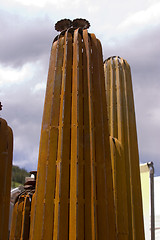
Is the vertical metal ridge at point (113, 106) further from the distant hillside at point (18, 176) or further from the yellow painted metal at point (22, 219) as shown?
the distant hillside at point (18, 176)

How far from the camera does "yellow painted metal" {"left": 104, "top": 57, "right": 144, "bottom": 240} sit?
1192 centimetres

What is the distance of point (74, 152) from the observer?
7.88m

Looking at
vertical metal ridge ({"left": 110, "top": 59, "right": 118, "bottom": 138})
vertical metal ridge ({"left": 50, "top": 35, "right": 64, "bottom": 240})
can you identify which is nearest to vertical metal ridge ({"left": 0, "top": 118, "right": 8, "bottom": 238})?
vertical metal ridge ({"left": 50, "top": 35, "right": 64, "bottom": 240})

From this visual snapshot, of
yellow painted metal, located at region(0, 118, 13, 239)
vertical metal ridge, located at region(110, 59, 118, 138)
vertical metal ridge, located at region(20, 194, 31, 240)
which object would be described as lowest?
vertical metal ridge, located at region(20, 194, 31, 240)

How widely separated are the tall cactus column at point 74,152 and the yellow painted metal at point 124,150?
3.91m

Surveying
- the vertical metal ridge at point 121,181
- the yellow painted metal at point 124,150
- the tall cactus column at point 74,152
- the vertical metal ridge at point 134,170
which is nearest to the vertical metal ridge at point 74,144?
the tall cactus column at point 74,152

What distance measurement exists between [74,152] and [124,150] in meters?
6.84

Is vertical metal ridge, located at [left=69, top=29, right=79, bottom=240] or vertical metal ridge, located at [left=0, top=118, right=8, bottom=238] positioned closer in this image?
vertical metal ridge, located at [left=69, top=29, right=79, bottom=240]

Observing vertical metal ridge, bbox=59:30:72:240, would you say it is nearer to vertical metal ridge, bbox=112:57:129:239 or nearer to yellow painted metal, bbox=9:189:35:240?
yellow painted metal, bbox=9:189:35:240

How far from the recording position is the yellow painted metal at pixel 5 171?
11.1m

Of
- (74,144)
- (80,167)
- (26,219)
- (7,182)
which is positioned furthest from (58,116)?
(7,182)

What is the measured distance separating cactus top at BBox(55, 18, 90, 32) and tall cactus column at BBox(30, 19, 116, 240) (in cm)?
77

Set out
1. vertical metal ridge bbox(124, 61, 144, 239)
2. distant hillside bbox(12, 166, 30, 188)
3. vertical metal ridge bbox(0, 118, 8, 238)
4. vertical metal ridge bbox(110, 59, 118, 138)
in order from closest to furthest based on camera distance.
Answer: vertical metal ridge bbox(0, 118, 8, 238) < vertical metal ridge bbox(124, 61, 144, 239) < vertical metal ridge bbox(110, 59, 118, 138) < distant hillside bbox(12, 166, 30, 188)

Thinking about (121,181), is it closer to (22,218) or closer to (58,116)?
(22,218)
